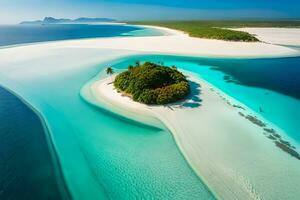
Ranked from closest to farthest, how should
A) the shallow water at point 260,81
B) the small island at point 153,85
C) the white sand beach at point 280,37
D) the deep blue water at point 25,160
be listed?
the deep blue water at point 25,160 < the shallow water at point 260,81 < the small island at point 153,85 < the white sand beach at point 280,37

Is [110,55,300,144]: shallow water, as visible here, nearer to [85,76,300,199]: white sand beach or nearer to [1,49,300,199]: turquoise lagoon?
[1,49,300,199]: turquoise lagoon

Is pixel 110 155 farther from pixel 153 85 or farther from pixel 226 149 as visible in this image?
pixel 153 85

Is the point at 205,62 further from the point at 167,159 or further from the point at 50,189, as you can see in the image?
the point at 50,189

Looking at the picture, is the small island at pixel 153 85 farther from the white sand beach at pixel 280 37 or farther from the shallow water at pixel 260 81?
the white sand beach at pixel 280 37

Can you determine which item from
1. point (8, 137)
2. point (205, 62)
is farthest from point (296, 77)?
point (8, 137)

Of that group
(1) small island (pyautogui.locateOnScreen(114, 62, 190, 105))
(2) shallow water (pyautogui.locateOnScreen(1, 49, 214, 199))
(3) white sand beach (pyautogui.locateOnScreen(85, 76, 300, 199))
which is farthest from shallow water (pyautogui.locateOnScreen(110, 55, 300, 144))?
(2) shallow water (pyautogui.locateOnScreen(1, 49, 214, 199))

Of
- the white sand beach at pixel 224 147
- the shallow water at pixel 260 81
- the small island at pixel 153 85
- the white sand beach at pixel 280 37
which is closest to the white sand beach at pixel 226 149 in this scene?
the white sand beach at pixel 224 147
